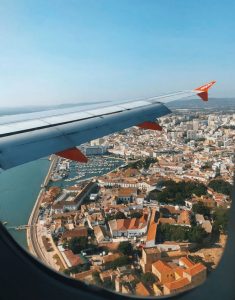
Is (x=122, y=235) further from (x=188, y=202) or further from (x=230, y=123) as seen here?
(x=230, y=123)

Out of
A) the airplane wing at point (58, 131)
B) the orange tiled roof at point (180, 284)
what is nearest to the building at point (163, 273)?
the orange tiled roof at point (180, 284)

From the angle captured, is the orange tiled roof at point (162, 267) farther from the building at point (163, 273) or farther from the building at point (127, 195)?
the building at point (127, 195)

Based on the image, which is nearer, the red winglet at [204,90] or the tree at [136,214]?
the red winglet at [204,90]

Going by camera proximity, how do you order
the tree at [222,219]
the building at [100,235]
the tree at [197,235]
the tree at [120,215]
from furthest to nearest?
the tree at [120,215] → the building at [100,235] → the tree at [197,235] → the tree at [222,219]

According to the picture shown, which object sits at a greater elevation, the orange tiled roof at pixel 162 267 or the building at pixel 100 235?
the orange tiled roof at pixel 162 267

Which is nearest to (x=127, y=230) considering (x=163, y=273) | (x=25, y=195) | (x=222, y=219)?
(x=25, y=195)

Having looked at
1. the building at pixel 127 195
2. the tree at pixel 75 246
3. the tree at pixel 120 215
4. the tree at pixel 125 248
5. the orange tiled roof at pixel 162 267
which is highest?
the orange tiled roof at pixel 162 267

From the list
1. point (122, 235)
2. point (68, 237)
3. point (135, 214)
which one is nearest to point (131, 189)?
point (135, 214)

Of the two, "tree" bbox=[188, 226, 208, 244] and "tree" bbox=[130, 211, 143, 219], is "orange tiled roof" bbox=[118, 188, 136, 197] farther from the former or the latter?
"tree" bbox=[188, 226, 208, 244]

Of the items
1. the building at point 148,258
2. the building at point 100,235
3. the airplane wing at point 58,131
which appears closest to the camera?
the airplane wing at point 58,131
